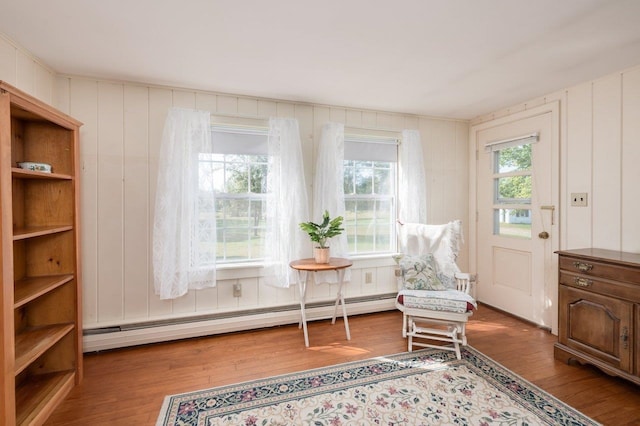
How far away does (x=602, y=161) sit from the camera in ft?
8.73

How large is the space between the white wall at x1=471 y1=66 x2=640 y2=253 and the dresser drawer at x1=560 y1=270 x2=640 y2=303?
0.55 metres

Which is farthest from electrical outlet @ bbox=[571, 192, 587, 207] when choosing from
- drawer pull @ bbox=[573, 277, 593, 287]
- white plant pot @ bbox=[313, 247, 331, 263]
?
white plant pot @ bbox=[313, 247, 331, 263]

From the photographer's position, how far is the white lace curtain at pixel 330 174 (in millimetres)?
3244

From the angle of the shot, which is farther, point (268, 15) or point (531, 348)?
point (531, 348)

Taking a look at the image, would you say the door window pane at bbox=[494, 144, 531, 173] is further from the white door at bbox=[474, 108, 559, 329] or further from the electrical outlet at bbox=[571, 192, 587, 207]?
the electrical outlet at bbox=[571, 192, 587, 207]

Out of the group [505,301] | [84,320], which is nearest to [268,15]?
[84,320]

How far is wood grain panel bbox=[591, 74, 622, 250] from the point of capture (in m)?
2.56

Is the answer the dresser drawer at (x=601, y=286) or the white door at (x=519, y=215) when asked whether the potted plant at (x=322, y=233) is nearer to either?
the dresser drawer at (x=601, y=286)

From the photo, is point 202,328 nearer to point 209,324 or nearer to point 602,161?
point 209,324

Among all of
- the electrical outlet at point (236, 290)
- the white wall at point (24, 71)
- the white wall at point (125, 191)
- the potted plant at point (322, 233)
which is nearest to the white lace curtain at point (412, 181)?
the potted plant at point (322, 233)

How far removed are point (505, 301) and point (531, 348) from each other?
0.93 metres

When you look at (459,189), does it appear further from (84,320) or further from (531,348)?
(84,320)

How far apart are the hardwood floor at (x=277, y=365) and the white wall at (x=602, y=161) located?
1.10 metres

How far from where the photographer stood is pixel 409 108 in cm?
350
